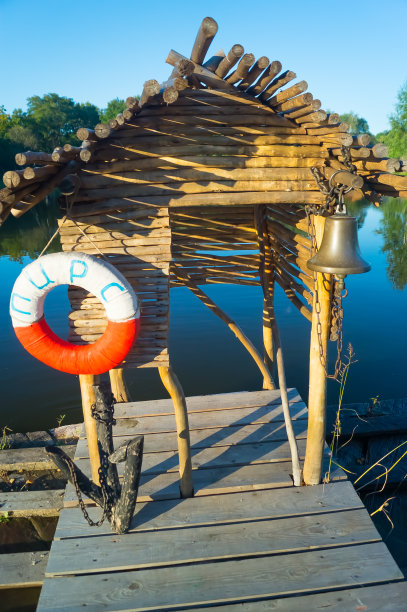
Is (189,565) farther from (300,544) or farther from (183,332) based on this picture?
(183,332)

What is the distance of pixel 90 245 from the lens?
3.33 meters

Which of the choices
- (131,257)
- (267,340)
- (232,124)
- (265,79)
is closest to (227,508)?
(131,257)

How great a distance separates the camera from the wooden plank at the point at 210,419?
4598 millimetres

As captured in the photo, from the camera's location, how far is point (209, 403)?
5.06 meters

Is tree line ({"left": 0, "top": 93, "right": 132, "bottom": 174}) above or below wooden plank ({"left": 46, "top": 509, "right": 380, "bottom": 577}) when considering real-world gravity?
above

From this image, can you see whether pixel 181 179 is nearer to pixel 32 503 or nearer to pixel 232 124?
pixel 232 124

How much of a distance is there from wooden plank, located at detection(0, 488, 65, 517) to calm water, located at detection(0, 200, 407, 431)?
122 inches

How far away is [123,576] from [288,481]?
1612mm

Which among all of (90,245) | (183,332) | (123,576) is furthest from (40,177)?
(183,332)

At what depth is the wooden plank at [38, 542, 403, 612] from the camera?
8.87ft

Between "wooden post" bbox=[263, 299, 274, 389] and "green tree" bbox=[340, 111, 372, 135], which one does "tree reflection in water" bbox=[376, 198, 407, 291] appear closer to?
"wooden post" bbox=[263, 299, 274, 389]

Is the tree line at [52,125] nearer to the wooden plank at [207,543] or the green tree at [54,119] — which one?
the green tree at [54,119]

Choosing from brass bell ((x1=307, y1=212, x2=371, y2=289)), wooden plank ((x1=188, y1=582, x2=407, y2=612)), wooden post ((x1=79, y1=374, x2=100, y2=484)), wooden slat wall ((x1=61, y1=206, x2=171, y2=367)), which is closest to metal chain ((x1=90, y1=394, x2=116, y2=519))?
wooden post ((x1=79, y1=374, x2=100, y2=484))

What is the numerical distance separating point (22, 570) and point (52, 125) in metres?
65.4
